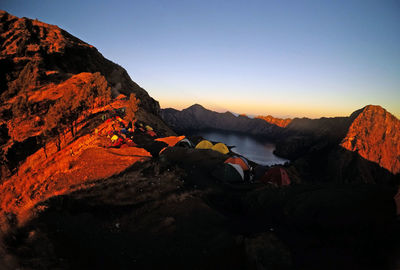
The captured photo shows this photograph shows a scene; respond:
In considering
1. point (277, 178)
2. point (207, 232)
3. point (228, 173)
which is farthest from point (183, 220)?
point (277, 178)

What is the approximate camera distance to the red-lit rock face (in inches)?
3460

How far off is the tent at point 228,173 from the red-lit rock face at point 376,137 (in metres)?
97.8

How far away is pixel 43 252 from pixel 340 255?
10.8 m

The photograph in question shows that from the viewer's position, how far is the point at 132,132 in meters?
36.2

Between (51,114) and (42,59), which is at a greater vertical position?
(42,59)

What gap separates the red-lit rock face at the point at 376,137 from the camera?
8788 cm

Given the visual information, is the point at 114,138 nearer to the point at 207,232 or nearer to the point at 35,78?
the point at 207,232

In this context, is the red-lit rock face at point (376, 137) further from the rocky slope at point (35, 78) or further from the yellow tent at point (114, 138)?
the yellow tent at point (114, 138)

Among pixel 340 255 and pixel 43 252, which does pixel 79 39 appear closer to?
pixel 43 252

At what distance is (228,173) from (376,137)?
11872cm

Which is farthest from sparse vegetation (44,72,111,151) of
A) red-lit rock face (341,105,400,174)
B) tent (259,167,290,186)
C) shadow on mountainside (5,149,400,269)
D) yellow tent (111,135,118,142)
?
red-lit rock face (341,105,400,174)

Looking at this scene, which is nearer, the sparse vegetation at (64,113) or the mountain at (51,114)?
the mountain at (51,114)

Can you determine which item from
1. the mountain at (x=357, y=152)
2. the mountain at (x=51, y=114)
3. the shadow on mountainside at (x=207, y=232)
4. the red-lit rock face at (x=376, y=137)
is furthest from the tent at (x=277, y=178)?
the red-lit rock face at (x=376, y=137)

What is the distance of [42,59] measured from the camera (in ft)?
211
